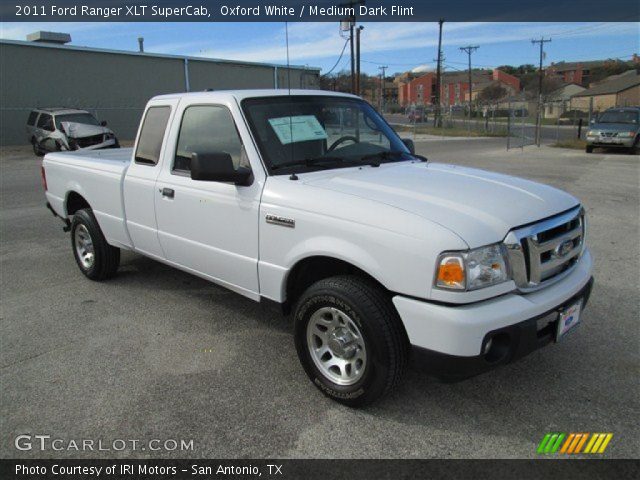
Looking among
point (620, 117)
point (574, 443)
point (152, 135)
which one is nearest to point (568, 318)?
point (574, 443)

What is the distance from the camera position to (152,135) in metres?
4.60

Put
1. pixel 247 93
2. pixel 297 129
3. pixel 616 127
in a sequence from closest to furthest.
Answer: pixel 297 129 < pixel 247 93 < pixel 616 127

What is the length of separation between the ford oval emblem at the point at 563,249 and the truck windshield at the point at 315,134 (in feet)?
4.90

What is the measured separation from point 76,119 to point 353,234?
20.4m

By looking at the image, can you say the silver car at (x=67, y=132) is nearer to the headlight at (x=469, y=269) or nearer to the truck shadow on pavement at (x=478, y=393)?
the truck shadow on pavement at (x=478, y=393)

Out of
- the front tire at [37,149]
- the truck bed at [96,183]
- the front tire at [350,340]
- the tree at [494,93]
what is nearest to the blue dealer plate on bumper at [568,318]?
the front tire at [350,340]

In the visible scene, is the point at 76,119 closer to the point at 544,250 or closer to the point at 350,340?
the point at 350,340

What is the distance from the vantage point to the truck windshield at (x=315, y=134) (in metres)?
3.66

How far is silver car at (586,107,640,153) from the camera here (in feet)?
63.6

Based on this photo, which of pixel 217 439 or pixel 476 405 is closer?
pixel 217 439

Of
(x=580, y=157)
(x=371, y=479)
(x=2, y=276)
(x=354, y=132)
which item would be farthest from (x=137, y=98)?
(x=371, y=479)

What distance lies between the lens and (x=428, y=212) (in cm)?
281

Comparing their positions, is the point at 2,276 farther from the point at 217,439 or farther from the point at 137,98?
the point at 137,98

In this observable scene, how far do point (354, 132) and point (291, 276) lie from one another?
1.44 m
